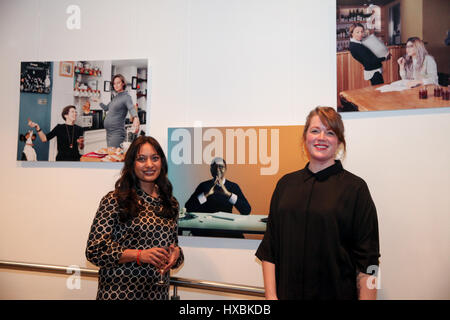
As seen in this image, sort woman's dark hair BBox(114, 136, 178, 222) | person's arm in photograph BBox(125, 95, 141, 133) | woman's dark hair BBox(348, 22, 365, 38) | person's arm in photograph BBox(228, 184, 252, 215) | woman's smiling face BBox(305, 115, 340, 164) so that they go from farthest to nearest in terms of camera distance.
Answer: person's arm in photograph BBox(125, 95, 141, 133) → person's arm in photograph BBox(228, 184, 252, 215) → woman's dark hair BBox(348, 22, 365, 38) → woman's dark hair BBox(114, 136, 178, 222) → woman's smiling face BBox(305, 115, 340, 164)

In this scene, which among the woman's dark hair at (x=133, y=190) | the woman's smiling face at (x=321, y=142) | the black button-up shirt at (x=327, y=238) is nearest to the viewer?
the black button-up shirt at (x=327, y=238)

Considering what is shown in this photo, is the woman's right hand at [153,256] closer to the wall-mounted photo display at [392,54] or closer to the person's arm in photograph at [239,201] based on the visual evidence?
the person's arm in photograph at [239,201]

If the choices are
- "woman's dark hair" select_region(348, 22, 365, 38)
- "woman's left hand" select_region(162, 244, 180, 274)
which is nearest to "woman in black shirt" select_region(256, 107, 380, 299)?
"woman's left hand" select_region(162, 244, 180, 274)

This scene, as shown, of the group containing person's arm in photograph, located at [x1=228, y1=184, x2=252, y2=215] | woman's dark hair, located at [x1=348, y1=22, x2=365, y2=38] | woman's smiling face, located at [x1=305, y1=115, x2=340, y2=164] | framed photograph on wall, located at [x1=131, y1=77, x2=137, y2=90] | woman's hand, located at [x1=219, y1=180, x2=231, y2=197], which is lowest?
person's arm in photograph, located at [x1=228, y1=184, x2=252, y2=215]

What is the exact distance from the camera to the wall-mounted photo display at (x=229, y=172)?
2291 millimetres

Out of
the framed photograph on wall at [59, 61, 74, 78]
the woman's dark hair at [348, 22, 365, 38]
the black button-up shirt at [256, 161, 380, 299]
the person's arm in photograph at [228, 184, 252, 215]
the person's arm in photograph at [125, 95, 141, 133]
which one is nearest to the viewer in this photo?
the black button-up shirt at [256, 161, 380, 299]

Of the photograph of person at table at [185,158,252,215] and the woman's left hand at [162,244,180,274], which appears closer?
the woman's left hand at [162,244,180,274]

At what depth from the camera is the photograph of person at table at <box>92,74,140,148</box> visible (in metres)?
2.53

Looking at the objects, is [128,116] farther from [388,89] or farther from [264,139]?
[388,89]

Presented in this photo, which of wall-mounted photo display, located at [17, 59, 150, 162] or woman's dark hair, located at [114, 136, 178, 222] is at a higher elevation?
wall-mounted photo display, located at [17, 59, 150, 162]

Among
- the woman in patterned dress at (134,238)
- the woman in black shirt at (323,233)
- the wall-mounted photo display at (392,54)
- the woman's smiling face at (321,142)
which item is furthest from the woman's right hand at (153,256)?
the wall-mounted photo display at (392,54)

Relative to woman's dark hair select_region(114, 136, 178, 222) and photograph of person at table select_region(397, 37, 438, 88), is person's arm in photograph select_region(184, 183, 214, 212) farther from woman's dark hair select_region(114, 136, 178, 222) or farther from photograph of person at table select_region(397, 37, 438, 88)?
photograph of person at table select_region(397, 37, 438, 88)

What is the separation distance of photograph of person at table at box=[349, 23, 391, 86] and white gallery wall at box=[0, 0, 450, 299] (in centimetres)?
14

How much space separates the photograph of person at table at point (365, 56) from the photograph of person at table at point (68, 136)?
2043mm
